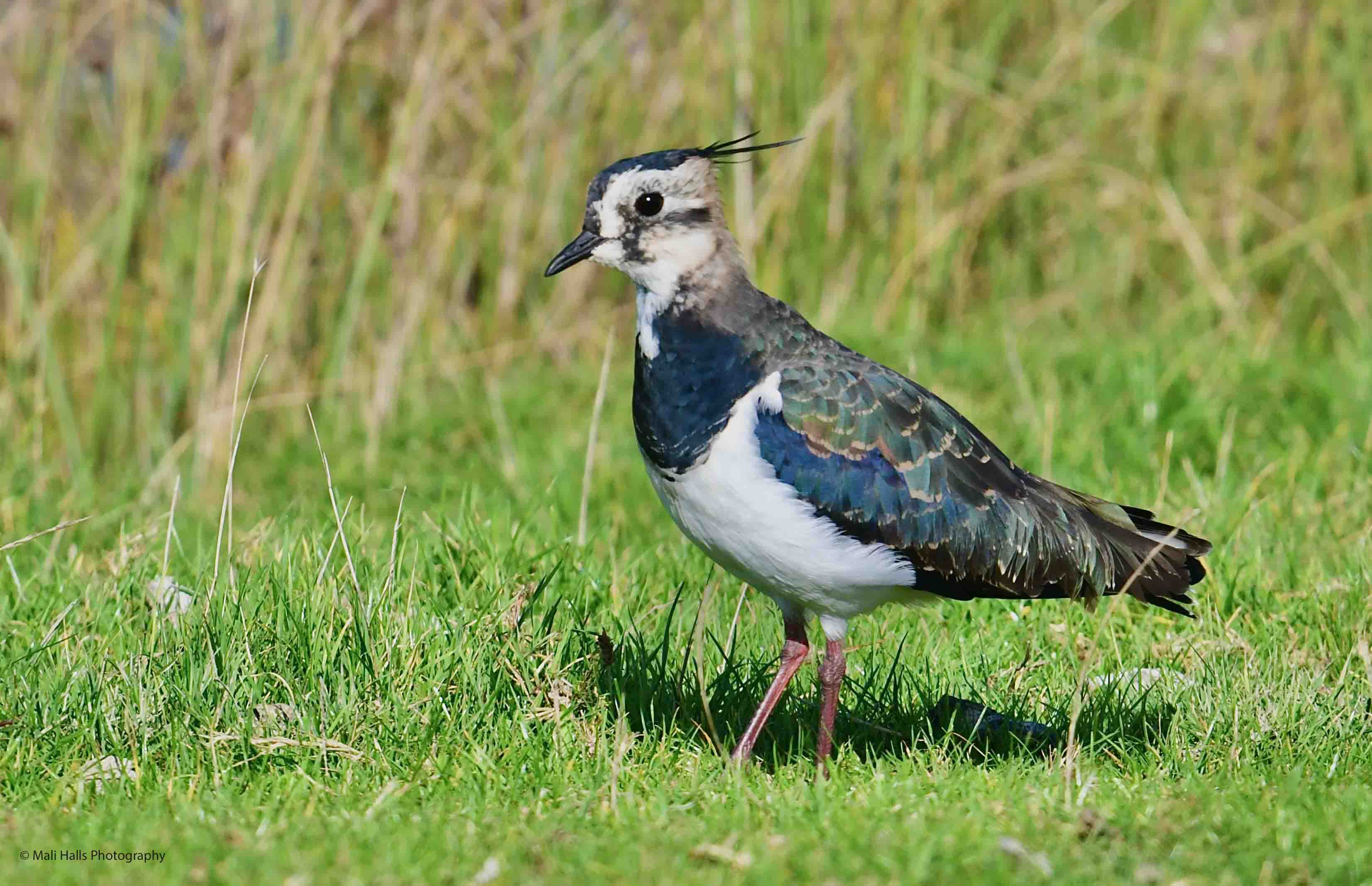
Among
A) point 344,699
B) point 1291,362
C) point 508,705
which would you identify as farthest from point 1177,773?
point 1291,362

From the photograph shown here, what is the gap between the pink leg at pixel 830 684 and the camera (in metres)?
4.47

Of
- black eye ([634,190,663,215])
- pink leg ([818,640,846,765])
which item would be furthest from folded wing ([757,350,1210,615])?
black eye ([634,190,663,215])

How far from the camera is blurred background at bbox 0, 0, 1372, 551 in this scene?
7352 mm

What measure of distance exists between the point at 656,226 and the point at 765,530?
3.13ft

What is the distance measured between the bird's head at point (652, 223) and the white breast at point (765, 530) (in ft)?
1.49

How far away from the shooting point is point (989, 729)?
4562mm

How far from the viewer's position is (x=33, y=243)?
24.8 feet

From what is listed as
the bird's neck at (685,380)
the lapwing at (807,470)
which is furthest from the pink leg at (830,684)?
the bird's neck at (685,380)

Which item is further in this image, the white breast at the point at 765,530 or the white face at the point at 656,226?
the white face at the point at 656,226

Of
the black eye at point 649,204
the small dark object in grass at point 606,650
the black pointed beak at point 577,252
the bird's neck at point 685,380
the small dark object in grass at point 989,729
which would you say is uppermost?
the black eye at point 649,204

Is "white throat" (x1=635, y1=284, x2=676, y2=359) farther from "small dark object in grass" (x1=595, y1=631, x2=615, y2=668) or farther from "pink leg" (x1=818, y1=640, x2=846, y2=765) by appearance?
"pink leg" (x1=818, y1=640, x2=846, y2=765)

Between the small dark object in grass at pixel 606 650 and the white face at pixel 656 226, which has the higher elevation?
the white face at pixel 656 226

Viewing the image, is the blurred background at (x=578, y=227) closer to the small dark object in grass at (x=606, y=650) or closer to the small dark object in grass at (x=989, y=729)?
the small dark object in grass at (x=606, y=650)

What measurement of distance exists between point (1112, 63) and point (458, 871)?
6666 mm
